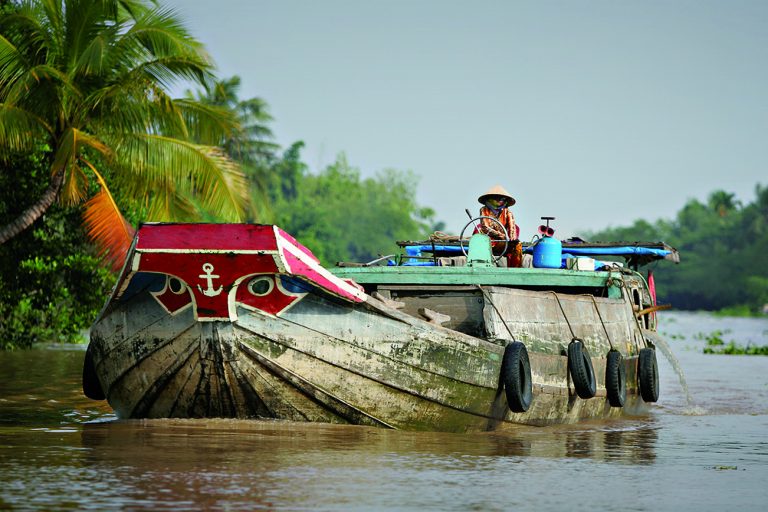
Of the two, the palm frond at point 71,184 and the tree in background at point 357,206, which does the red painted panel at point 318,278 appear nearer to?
the palm frond at point 71,184

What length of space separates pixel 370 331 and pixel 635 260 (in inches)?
215

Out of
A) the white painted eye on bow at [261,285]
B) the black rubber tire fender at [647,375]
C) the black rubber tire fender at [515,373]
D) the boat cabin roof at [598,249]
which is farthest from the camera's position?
the boat cabin roof at [598,249]

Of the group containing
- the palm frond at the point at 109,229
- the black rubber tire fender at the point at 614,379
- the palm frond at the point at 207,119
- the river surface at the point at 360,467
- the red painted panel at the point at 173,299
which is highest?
the palm frond at the point at 207,119

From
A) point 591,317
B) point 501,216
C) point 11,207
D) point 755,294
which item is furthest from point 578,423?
point 755,294

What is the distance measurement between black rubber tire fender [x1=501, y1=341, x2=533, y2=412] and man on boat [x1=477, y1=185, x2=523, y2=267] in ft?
5.82

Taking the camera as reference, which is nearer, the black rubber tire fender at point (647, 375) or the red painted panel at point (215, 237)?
the red painted panel at point (215, 237)

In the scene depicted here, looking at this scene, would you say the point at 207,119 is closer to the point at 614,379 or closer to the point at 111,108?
the point at 111,108

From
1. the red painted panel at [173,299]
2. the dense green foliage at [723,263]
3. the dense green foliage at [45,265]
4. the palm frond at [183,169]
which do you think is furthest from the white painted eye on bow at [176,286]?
the dense green foliage at [723,263]

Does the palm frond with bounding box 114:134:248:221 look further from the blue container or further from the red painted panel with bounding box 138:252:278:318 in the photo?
the red painted panel with bounding box 138:252:278:318

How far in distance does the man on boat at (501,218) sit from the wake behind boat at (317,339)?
850 millimetres

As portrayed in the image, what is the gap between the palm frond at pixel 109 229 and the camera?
13797 millimetres

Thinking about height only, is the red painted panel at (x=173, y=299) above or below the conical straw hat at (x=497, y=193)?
below

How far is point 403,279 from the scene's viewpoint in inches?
354

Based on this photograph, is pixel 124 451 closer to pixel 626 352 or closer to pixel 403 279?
pixel 403 279
